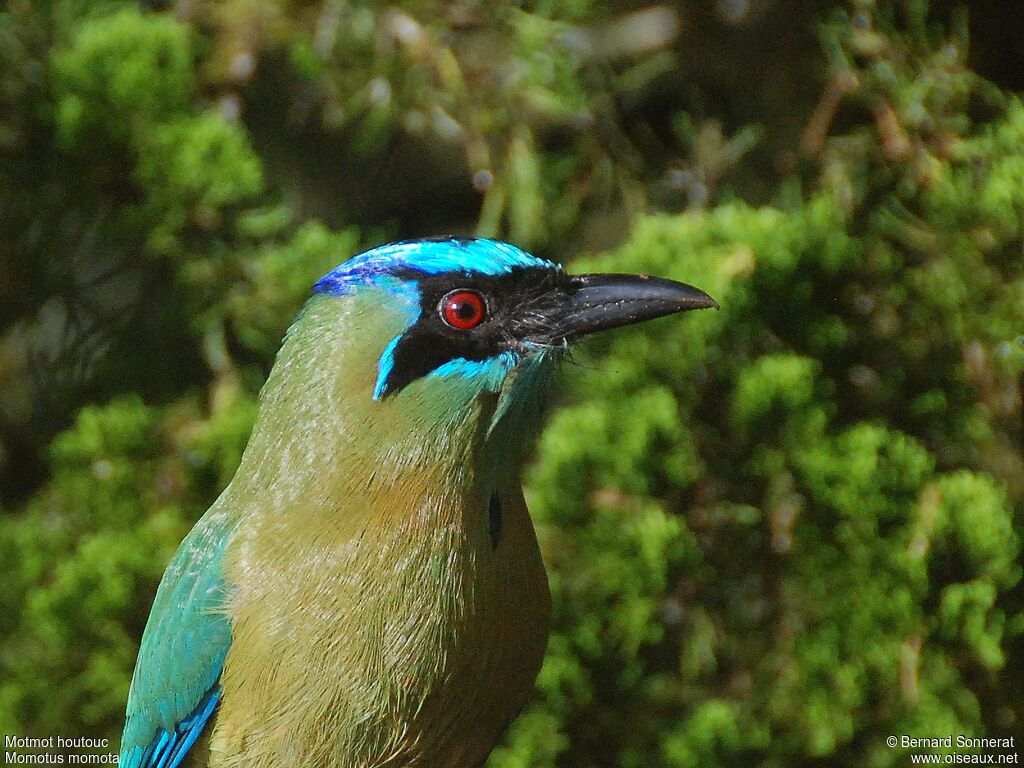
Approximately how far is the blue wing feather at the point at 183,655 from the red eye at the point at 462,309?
708mm

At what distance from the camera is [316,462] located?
2.59 meters

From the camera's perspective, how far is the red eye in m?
2.55

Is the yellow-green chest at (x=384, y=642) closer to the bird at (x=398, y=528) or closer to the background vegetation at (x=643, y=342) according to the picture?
the bird at (x=398, y=528)

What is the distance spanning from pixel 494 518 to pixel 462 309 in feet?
1.43

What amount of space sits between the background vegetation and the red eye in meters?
1.10

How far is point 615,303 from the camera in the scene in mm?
2656

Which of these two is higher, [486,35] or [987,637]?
[486,35]

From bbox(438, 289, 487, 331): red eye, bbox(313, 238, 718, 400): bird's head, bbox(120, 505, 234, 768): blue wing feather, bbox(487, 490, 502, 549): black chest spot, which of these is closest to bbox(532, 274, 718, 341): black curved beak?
bbox(313, 238, 718, 400): bird's head

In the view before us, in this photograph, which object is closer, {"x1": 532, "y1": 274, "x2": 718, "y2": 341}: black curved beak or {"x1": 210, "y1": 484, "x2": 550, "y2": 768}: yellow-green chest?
{"x1": 210, "y1": 484, "x2": 550, "y2": 768}: yellow-green chest

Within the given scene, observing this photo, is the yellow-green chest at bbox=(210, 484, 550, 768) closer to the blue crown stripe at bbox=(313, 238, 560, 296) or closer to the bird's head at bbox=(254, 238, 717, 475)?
the bird's head at bbox=(254, 238, 717, 475)

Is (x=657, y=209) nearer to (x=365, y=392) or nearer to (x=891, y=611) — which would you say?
(x=891, y=611)

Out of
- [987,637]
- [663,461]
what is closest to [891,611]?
[987,637]

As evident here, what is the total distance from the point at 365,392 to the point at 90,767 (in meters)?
2.07

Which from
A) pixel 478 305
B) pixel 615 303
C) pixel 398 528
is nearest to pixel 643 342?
pixel 615 303
